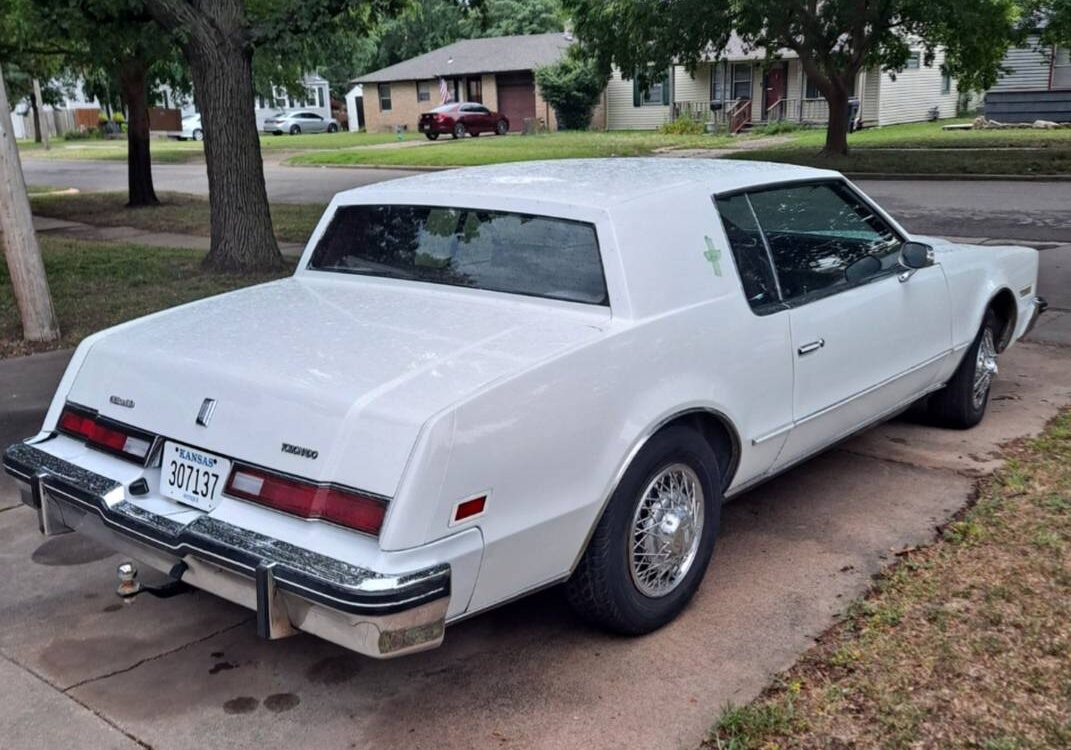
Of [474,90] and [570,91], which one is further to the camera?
[474,90]

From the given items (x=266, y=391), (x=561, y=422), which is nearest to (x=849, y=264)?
(x=561, y=422)

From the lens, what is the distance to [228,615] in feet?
12.9

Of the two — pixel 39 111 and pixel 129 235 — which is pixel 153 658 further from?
pixel 39 111

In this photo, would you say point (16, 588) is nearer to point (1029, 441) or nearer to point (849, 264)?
point (849, 264)

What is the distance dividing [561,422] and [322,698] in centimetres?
120

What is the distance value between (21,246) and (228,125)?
331 cm

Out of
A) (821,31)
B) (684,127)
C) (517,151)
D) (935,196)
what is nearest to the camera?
(935,196)

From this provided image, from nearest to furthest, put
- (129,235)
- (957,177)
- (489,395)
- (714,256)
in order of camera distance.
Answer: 1. (489,395)
2. (714,256)
3. (129,235)
4. (957,177)

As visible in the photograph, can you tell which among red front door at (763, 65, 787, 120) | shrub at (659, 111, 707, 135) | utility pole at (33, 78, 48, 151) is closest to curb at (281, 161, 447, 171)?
shrub at (659, 111, 707, 135)

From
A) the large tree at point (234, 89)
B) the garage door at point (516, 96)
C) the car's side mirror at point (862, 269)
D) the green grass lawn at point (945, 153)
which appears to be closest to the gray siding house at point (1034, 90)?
the green grass lawn at point (945, 153)

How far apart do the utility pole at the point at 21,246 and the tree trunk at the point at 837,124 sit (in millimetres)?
18695

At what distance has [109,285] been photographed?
1064cm

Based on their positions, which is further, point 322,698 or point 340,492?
point 322,698

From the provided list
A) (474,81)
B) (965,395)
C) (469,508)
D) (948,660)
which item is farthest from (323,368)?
(474,81)
